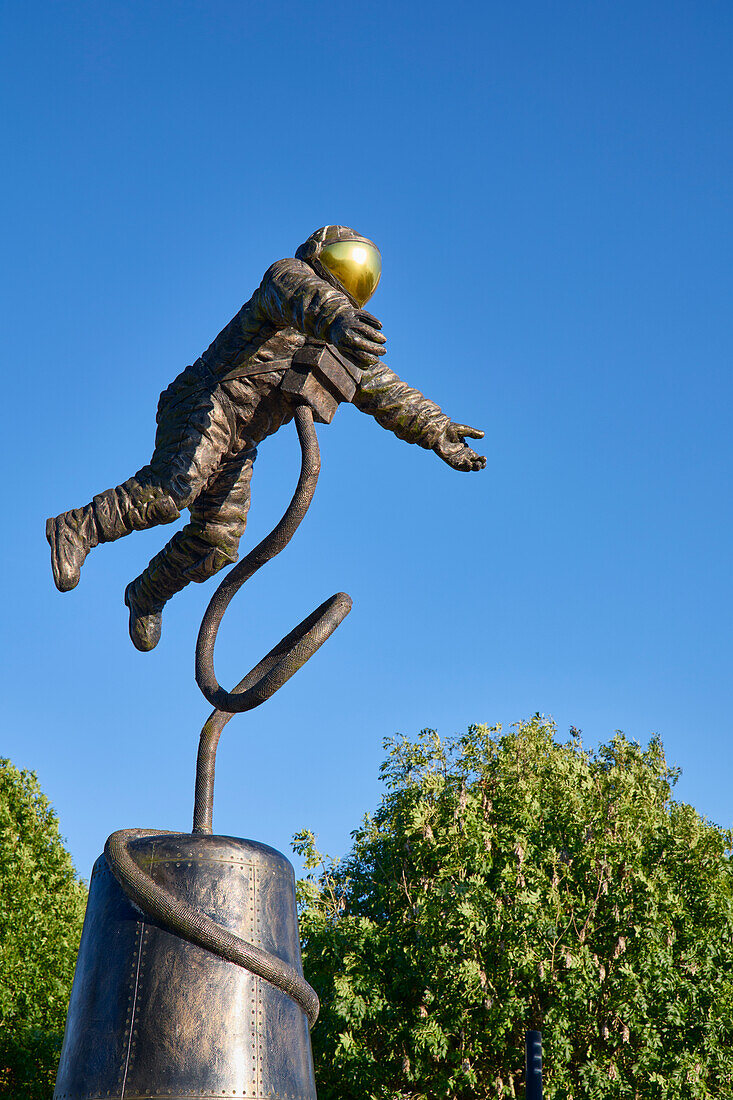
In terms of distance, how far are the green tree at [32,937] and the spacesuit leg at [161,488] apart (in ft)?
60.3

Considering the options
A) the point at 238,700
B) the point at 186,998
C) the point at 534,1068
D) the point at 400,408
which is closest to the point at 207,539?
the point at 238,700

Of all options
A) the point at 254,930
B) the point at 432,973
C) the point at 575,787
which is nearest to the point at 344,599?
the point at 254,930

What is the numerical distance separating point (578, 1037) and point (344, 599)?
15.8 metres

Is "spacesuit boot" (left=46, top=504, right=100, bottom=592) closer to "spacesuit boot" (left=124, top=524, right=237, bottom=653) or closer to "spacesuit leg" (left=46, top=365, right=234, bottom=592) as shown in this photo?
"spacesuit leg" (left=46, top=365, right=234, bottom=592)

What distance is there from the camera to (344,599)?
19.6 feet

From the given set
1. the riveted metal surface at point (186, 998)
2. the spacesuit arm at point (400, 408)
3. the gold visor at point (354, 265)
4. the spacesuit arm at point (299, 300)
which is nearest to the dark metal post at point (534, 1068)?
the riveted metal surface at point (186, 998)

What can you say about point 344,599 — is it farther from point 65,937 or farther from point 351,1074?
point 65,937

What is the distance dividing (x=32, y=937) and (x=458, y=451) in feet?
64.0

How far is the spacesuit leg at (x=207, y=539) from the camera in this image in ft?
21.3

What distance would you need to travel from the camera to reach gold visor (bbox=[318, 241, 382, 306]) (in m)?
6.05

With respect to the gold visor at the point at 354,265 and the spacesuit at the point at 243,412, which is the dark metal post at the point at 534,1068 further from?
the gold visor at the point at 354,265

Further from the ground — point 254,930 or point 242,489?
point 242,489

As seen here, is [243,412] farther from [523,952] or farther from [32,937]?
[32,937]

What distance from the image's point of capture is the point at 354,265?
6066 mm
